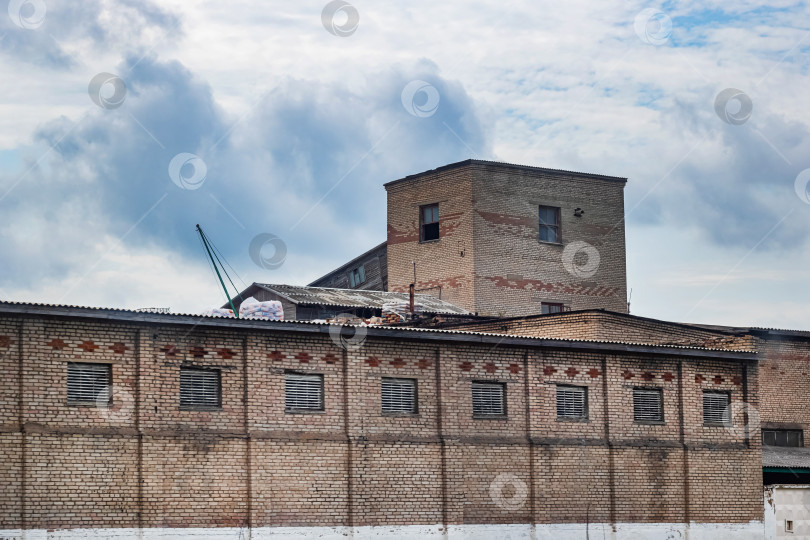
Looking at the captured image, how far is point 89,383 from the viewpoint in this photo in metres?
23.8

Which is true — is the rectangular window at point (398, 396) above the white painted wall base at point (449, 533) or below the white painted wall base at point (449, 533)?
above

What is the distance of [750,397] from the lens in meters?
34.2

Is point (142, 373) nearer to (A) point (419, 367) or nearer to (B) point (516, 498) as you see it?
(A) point (419, 367)

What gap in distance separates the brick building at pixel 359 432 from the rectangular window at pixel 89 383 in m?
0.03

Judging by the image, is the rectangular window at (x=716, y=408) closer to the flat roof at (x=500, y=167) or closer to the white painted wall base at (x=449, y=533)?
the white painted wall base at (x=449, y=533)

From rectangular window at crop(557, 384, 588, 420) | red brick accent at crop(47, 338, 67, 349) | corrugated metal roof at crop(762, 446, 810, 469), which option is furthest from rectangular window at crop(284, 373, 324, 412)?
corrugated metal roof at crop(762, 446, 810, 469)

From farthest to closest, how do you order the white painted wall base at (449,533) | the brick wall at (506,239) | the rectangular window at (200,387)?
the brick wall at (506,239), the rectangular window at (200,387), the white painted wall base at (449,533)

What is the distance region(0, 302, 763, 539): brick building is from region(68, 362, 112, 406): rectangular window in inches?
1.2

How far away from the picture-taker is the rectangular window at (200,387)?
82.3ft

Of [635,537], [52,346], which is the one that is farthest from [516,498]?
[52,346]

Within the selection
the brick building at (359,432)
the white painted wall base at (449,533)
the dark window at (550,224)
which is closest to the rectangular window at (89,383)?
the brick building at (359,432)

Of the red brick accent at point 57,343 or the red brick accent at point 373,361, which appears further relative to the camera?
the red brick accent at point 373,361

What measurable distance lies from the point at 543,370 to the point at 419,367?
389 cm

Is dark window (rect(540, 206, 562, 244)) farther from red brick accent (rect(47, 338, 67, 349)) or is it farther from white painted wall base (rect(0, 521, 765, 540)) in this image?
red brick accent (rect(47, 338, 67, 349))
